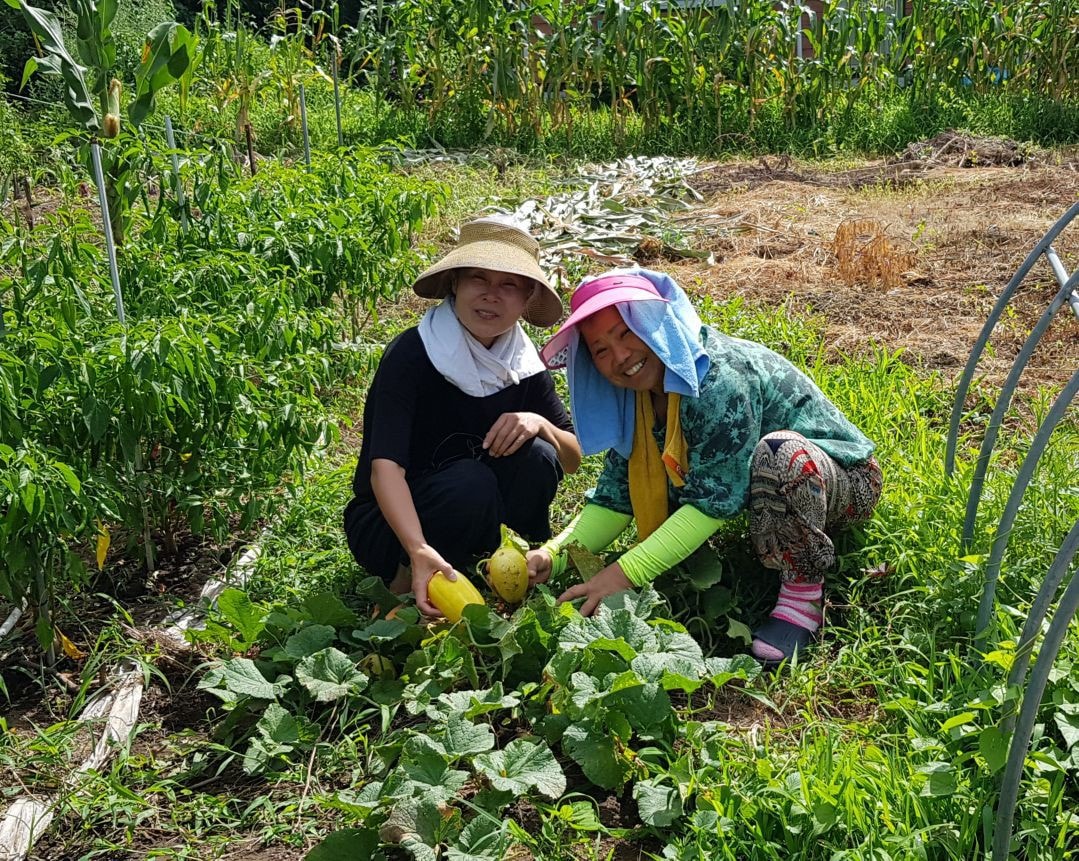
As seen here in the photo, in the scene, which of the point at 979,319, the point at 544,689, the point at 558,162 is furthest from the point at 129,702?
the point at 558,162

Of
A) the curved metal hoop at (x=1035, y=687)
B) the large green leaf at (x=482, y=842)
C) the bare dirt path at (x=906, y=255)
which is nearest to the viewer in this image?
the curved metal hoop at (x=1035, y=687)

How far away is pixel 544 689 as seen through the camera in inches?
91.1

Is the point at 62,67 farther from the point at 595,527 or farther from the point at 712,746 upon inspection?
the point at 712,746

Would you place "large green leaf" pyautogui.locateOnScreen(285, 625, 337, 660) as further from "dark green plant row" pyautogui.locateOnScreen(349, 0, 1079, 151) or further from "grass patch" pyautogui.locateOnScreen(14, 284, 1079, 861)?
"dark green plant row" pyautogui.locateOnScreen(349, 0, 1079, 151)

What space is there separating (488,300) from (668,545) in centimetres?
81

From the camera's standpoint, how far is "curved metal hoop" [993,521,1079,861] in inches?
62.4

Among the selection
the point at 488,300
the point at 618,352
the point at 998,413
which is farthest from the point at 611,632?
the point at 998,413

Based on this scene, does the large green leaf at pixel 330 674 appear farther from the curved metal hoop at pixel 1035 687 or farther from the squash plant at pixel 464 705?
the curved metal hoop at pixel 1035 687

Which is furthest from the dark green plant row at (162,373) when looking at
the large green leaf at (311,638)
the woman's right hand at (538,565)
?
the woman's right hand at (538,565)

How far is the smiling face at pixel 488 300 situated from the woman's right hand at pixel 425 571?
0.62 metres

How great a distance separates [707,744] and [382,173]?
370 centimetres

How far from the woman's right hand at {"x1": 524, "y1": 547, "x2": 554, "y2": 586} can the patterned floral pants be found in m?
0.55

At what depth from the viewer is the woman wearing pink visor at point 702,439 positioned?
2531mm

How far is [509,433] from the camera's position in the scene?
113 inches
